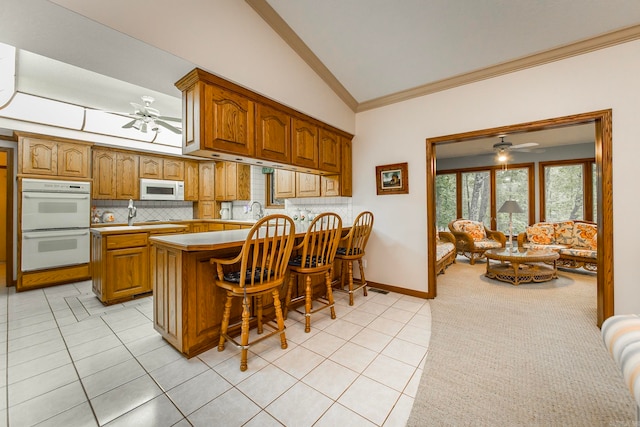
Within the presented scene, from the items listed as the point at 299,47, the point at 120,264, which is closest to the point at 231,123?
the point at 299,47

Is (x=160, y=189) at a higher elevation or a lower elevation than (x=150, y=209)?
higher

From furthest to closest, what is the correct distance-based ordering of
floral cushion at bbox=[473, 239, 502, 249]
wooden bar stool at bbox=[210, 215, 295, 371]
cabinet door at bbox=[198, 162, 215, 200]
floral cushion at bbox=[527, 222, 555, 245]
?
cabinet door at bbox=[198, 162, 215, 200]
floral cushion at bbox=[473, 239, 502, 249]
floral cushion at bbox=[527, 222, 555, 245]
wooden bar stool at bbox=[210, 215, 295, 371]

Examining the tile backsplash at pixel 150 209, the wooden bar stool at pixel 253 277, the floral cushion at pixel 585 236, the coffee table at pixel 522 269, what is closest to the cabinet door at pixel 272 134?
the wooden bar stool at pixel 253 277

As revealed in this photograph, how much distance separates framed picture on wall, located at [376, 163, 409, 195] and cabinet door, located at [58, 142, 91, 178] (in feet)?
15.3

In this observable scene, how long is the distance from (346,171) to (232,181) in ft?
8.97

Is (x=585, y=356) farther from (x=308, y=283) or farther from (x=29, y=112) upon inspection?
(x=29, y=112)

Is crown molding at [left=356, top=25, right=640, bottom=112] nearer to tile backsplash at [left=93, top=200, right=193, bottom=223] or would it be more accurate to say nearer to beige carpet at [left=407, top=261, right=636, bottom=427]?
beige carpet at [left=407, top=261, right=636, bottom=427]

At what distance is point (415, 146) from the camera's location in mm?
3344

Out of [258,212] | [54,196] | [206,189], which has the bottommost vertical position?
[258,212]

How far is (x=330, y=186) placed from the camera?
3.87 m

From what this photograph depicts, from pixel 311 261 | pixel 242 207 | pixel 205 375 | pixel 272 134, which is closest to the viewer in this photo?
pixel 205 375

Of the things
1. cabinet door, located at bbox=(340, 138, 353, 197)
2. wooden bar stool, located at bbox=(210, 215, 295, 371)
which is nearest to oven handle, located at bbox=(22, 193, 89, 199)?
wooden bar stool, located at bbox=(210, 215, 295, 371)

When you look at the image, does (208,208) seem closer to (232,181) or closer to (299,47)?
(232,181)

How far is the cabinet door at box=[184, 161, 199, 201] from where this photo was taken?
A: 5.52 metres
